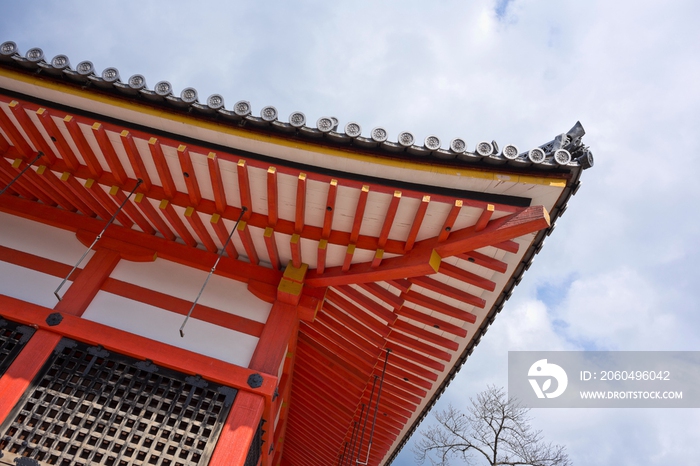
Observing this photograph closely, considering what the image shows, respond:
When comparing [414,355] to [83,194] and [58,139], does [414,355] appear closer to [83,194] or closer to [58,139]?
[83,194]

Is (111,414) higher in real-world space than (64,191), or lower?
lower

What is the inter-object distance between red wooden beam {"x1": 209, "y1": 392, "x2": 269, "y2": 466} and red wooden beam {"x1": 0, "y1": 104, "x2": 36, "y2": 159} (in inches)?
198

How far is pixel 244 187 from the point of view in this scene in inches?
245

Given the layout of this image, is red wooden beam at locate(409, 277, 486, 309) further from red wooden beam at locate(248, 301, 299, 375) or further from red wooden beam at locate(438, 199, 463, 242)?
red wooden beam at locate(248, 301, 299, 375)

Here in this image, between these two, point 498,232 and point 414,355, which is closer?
point 498,232

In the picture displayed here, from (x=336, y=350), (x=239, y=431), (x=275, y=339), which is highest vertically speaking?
(x=336, y=350)

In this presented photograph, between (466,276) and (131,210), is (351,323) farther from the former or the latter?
(131,210)


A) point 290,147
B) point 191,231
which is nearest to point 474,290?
point 290,147

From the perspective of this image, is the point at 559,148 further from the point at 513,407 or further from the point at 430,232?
the point at 513,407

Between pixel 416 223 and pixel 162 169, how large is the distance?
12.2 feet

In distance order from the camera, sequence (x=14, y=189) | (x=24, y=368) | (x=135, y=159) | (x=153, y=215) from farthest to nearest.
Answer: (x=14, y=189), (x=153, y=215), (x=135, y=159), (x=24, y=368)

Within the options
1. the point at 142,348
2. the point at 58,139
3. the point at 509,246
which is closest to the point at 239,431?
the point at 142,348

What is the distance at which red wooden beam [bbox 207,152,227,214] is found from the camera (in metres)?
5.94

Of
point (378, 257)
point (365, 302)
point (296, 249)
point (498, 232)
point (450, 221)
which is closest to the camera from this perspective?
point (498, 232)
